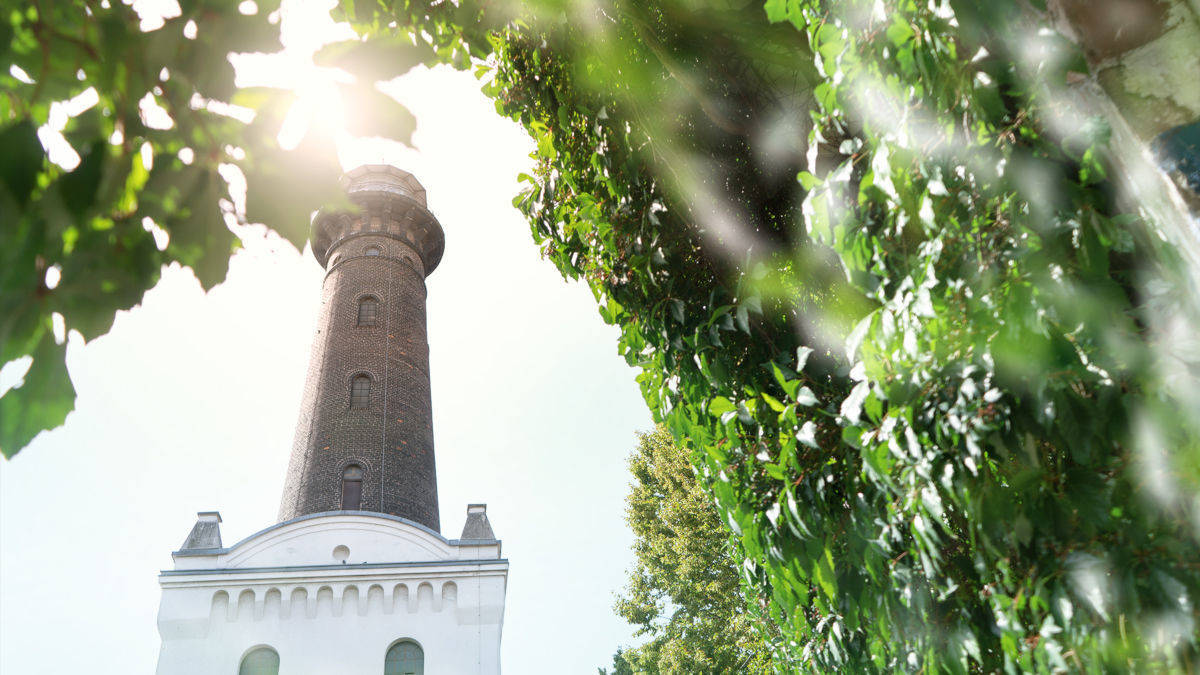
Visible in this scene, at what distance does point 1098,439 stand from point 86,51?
2.66m

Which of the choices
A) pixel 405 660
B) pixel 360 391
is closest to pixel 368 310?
pixel 360 391

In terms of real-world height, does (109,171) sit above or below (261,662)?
below

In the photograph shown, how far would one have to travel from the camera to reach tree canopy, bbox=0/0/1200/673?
1823mm

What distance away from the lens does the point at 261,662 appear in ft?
52.7

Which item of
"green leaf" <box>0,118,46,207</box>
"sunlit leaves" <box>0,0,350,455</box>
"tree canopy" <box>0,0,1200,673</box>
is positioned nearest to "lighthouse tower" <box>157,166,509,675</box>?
"tree canopy" <box>0,0,1200,673</box>

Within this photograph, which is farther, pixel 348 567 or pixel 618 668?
pixel 618 668

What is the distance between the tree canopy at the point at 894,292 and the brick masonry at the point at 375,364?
17276 millimetres

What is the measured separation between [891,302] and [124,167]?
2.17 meters

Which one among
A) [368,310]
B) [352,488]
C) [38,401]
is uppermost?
[368,310]

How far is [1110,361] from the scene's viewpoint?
73.2 inches

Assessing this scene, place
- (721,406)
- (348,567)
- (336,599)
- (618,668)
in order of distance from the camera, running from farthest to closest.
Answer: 1. (618,668)
2. (348,567)
3. (336,599)
4. (721,406)

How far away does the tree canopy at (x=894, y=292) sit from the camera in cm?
182

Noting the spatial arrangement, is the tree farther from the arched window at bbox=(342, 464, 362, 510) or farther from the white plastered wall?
the arched window at bbox=(342, 464, 362, 510)

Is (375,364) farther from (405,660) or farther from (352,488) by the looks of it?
(405,660)
